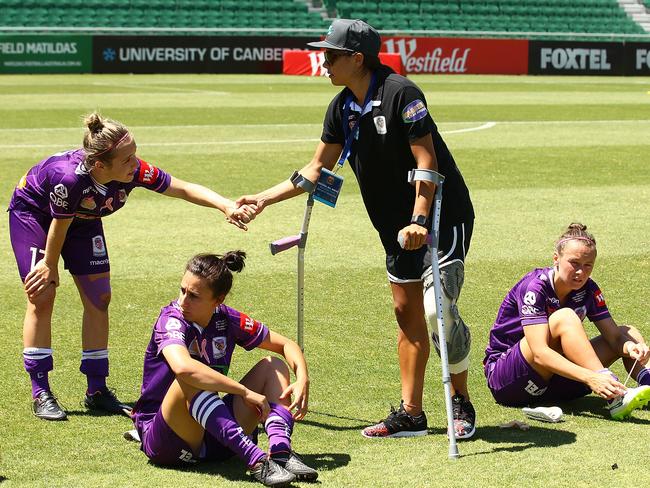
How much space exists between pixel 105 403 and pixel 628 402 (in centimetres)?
276

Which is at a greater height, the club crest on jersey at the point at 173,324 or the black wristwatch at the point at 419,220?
the black wristwatch at the point at 419,220

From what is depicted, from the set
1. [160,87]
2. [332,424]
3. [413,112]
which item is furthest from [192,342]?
[160,87]

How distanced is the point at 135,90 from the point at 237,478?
25.7m

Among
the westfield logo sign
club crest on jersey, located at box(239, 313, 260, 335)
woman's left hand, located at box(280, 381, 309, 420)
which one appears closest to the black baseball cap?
club crest on jersey, located at box(239, 313, 260, 335)

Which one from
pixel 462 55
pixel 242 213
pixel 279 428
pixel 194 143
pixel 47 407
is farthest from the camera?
pixel 462 55

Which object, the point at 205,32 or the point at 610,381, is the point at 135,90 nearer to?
the point at 205,32

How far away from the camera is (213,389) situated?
4980mm

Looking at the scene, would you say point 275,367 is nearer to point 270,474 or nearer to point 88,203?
point 270,474

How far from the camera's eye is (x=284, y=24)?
4322 centimetres

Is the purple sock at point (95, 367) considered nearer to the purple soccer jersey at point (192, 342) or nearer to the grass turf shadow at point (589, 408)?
the purple soccer jersey at point (192, 342)

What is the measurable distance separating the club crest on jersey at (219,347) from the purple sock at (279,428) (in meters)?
0.35

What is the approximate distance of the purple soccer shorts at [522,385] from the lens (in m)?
6.21

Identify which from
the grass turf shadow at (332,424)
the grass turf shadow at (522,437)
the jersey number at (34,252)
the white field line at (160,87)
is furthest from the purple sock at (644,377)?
the white field line at (160,87)

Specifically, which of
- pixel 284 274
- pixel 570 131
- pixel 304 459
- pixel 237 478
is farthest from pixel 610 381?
pixel 570 131
